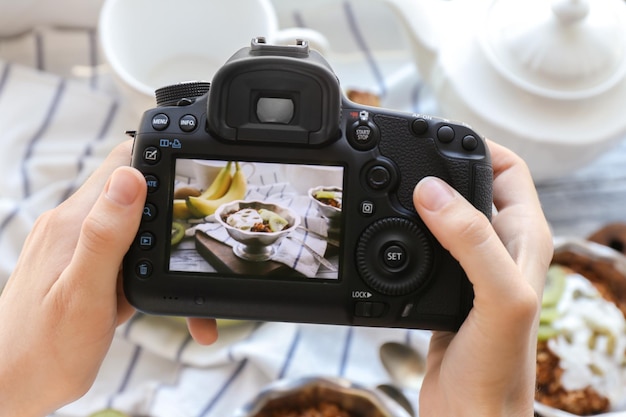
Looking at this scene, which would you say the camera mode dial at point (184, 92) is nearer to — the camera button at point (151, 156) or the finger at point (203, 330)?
the camera button at point (151, 156)

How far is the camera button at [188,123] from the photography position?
1.43 feet

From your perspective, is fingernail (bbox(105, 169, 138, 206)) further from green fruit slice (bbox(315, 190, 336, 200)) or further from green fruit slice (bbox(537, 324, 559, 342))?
green fruit slice (bbox(537, 324, 559, 342))

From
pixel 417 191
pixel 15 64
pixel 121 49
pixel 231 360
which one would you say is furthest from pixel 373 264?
pixel 15 64

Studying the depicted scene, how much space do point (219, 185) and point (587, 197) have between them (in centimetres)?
56

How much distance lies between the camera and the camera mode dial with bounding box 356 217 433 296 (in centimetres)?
44

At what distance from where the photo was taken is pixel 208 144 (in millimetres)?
436

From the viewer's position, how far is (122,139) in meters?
0.80

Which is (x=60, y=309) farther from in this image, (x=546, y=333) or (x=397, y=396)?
(x=546, y=333)

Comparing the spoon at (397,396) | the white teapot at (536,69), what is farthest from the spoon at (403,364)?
the white teapot at (536,69)

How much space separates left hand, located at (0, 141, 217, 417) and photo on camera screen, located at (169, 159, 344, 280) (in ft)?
0.10

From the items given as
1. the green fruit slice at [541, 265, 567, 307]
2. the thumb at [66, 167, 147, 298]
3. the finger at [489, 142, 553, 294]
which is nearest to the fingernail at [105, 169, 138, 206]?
the thumb at [66, 167, 147, 298]

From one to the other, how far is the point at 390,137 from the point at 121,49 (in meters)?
0.40

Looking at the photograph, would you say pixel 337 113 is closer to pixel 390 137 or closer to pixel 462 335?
pixel 390 137

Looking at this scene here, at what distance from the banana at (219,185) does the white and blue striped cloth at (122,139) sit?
0.98ft
